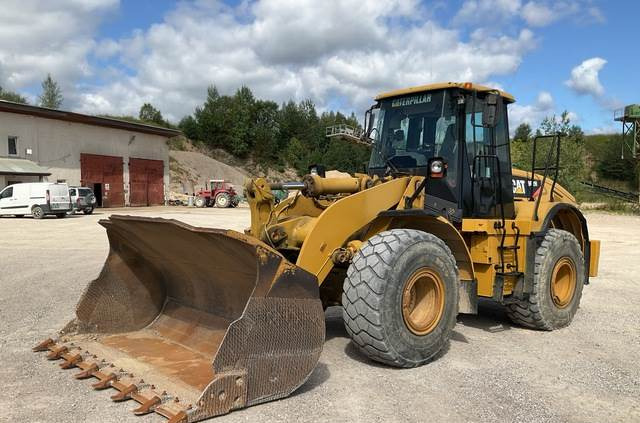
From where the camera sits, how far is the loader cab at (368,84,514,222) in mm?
6027

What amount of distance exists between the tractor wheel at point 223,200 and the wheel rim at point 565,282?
36.6 meters

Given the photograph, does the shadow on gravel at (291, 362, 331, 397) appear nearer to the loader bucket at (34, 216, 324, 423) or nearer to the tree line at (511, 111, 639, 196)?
the loader bucket at (34, 216, 324, 423)

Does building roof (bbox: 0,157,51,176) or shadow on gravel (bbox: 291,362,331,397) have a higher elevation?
building roof (bbox: 0,157,51,176)

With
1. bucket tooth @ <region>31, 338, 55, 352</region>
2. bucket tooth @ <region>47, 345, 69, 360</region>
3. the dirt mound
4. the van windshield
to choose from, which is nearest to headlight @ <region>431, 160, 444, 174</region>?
bucket tooth @ <region>47, 345, 69, 360</region>

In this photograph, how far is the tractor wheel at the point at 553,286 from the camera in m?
6.48

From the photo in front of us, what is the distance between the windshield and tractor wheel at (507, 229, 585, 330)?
5.53ft

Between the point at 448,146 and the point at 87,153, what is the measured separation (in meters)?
38.0

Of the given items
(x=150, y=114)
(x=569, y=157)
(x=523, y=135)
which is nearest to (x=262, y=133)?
(x=150, y=114)

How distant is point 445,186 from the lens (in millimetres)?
6023

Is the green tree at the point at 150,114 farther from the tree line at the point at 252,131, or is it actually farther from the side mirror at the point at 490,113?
the side mirror at the point at 490,113


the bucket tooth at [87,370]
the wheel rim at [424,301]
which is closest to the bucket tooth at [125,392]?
the bucket tooth at [87,370]

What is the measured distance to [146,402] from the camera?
154 inches

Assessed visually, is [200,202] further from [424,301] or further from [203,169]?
[424,301]

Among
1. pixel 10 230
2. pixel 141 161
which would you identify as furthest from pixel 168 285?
pixel 141 161
